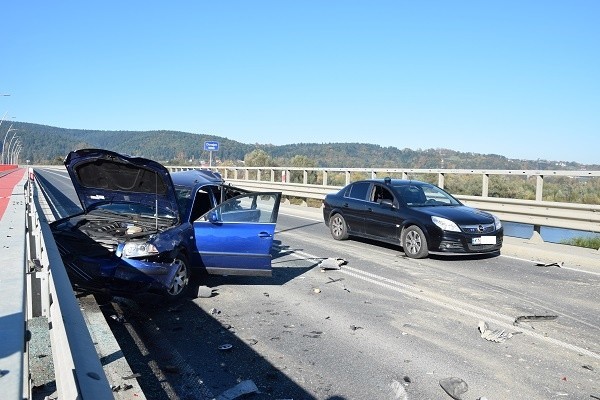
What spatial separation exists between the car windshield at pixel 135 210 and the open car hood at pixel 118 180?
26 mm

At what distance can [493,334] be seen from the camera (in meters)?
5.65

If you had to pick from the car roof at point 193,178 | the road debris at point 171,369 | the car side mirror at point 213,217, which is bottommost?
the road debris at point 171,369

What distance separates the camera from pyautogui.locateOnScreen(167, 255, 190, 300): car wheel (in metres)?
6.46

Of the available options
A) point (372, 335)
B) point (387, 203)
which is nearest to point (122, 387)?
point (372, 335)

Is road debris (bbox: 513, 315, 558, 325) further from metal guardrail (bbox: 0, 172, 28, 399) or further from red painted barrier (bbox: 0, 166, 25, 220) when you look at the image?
red painted barrier (bbox: 0, 166, 25, 220)

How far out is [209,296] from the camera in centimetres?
707

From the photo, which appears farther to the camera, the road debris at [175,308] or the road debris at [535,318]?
the road debris at [175,308]

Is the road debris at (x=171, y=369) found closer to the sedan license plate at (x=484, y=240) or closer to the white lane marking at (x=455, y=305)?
the white lane marking at (x=455, y=305)

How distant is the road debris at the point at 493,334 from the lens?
5.53 meters

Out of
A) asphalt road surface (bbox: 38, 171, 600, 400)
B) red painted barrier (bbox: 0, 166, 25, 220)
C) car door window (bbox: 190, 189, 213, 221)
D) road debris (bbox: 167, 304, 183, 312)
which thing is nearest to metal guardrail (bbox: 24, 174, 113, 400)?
asphalt road surface (bbox: 38, 171, 600, 400)

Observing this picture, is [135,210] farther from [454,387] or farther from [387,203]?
[387,203]

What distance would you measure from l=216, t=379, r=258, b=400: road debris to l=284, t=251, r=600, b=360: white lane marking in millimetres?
3085

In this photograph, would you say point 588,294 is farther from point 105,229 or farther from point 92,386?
point 92,386

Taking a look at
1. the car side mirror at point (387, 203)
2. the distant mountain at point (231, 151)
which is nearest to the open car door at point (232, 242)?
the distant mountain at point (231, 151)
